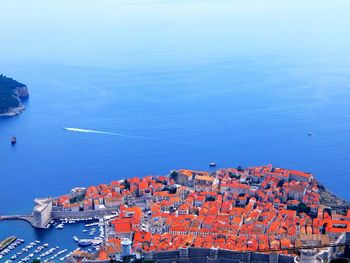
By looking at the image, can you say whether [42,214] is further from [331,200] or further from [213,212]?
[331,200]

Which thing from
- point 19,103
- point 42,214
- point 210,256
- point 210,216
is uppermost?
point 19,103

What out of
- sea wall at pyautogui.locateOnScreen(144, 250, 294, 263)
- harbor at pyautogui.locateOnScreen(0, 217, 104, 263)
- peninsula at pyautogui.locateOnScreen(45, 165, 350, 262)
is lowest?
harbor at pyautogui.locateOnScreen(0, 217, 104, 263)

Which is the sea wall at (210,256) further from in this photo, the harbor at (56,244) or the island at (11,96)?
the island at (11,96)

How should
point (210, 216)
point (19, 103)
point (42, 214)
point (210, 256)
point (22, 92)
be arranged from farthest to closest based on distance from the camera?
point (22, 92), point (19, 103), point (42, 214), point (210, 216), point (210, 256)

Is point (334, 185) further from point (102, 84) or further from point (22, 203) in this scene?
point (102, 84)

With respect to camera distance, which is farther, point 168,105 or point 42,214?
point 168,105

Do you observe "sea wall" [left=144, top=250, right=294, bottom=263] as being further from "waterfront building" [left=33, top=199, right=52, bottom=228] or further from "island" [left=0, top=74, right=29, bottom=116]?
"island" [left=0, top=74, right=29, bottom=116]

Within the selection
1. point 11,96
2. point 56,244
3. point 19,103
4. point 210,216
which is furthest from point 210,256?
point 11,96

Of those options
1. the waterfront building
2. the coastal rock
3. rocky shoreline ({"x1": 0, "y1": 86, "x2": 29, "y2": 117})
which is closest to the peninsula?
the waterfront building
